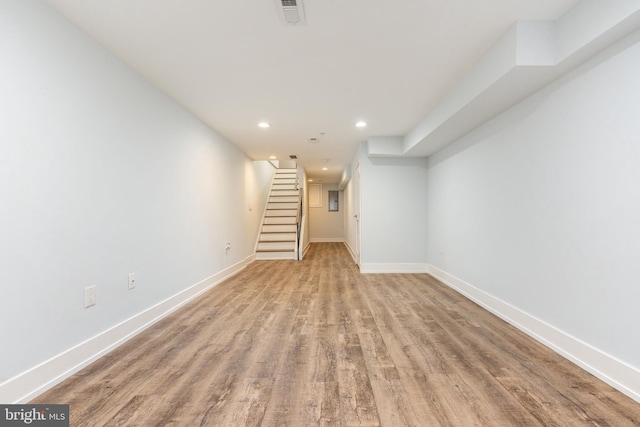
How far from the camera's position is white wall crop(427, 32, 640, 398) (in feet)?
5.11

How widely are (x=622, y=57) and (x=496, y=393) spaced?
2015 millimetres

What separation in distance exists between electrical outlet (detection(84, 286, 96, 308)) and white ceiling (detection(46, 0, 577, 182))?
5.69 ft

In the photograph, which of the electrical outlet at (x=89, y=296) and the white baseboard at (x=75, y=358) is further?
the electrical outlet at (x=89, y=296)

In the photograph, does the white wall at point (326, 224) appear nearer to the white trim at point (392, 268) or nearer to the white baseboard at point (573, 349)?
the white trim at point (392, 268)

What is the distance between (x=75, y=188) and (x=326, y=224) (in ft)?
Result: 28.3

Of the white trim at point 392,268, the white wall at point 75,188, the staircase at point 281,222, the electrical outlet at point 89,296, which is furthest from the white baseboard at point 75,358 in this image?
the staircase at point 281,222

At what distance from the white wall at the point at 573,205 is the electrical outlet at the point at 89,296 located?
3257 millimetres

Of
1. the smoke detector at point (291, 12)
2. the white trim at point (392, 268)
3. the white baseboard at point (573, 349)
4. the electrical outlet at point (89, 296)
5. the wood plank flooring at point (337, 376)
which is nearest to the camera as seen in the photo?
the wood plank flooring at point (337, 376)

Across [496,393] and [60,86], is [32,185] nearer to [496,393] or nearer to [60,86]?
[60,86]

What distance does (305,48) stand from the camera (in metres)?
2.06

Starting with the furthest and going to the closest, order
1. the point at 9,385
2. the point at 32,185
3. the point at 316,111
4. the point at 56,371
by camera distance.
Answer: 1. the point at 316,111
2. the point at 56,371
3. the point at 32,185
4. the point at 9,385

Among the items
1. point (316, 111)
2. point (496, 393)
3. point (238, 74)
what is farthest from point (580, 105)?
point (238, 74)

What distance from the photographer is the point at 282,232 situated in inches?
272

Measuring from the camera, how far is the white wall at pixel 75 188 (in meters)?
1.44
